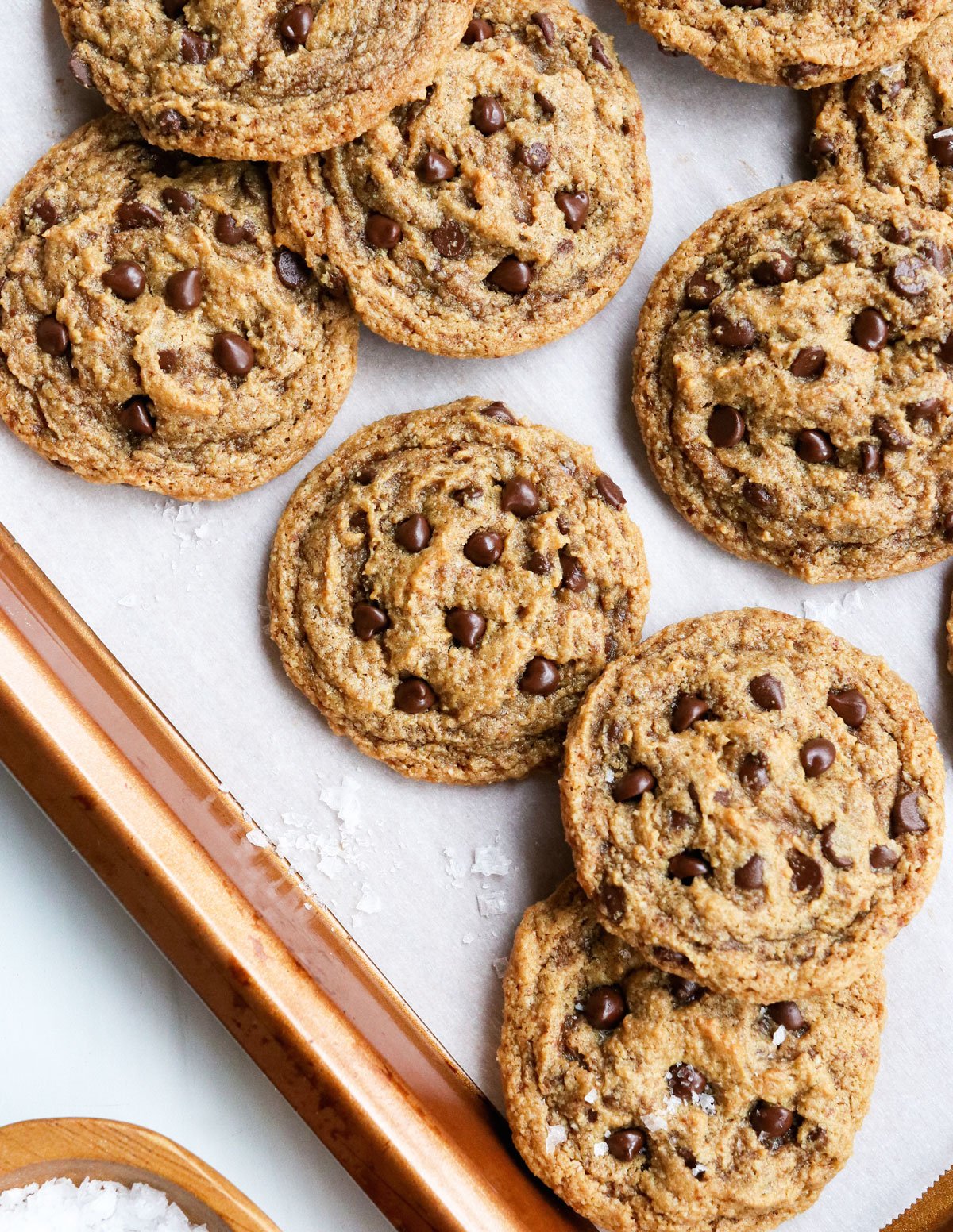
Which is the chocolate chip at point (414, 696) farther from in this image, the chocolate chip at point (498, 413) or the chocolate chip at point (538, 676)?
the chocolate chip at point (498, 413)

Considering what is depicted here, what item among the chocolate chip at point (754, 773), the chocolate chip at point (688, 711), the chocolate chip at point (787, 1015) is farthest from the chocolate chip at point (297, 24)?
the chocolate chip at point (787, 1015)

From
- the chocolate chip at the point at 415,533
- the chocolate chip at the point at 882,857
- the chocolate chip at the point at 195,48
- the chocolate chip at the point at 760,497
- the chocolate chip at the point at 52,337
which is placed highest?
the chocolate chip at the point at 195,48

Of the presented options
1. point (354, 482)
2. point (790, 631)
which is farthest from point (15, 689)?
point (790, 631)

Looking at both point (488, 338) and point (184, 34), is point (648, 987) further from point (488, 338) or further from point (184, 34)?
point (184, 34)

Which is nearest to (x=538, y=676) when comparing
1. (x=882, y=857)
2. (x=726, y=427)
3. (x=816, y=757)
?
(x=816, y=757)

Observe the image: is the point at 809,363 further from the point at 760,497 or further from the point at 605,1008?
the point at 605,1008
